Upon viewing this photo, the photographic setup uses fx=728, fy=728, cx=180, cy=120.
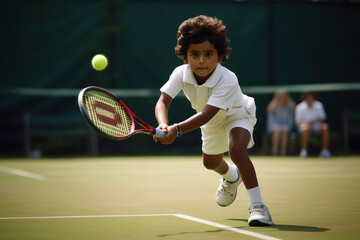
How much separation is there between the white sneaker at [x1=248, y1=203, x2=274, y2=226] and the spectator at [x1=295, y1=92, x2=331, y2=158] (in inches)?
Answer: 284

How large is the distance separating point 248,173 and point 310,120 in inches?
289

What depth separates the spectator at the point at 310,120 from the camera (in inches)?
445

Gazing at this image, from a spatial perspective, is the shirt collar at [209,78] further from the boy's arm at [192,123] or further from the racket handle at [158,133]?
the racket handle at [158,133]

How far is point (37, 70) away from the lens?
11883mm

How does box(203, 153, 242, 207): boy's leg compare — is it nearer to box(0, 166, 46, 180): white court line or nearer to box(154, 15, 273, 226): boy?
box(154, 15, 273, 226): boy

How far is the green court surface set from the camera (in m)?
3.88

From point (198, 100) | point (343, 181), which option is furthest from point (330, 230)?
point (343, 181)

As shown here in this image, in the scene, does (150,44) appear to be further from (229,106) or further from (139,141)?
(229,106)

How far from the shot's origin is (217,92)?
167 inches

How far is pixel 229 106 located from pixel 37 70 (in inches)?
318

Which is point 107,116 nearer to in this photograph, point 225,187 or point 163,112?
point 163,112

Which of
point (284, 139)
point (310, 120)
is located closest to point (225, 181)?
point (310, 120)

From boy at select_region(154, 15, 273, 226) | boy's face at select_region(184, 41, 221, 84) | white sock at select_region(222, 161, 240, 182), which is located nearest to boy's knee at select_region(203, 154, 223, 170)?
white sock at select_region(222, 161, 240, 182)

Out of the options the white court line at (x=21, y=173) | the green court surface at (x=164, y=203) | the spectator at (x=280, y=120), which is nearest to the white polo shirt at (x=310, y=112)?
the spectator at (x=280, y=120)
